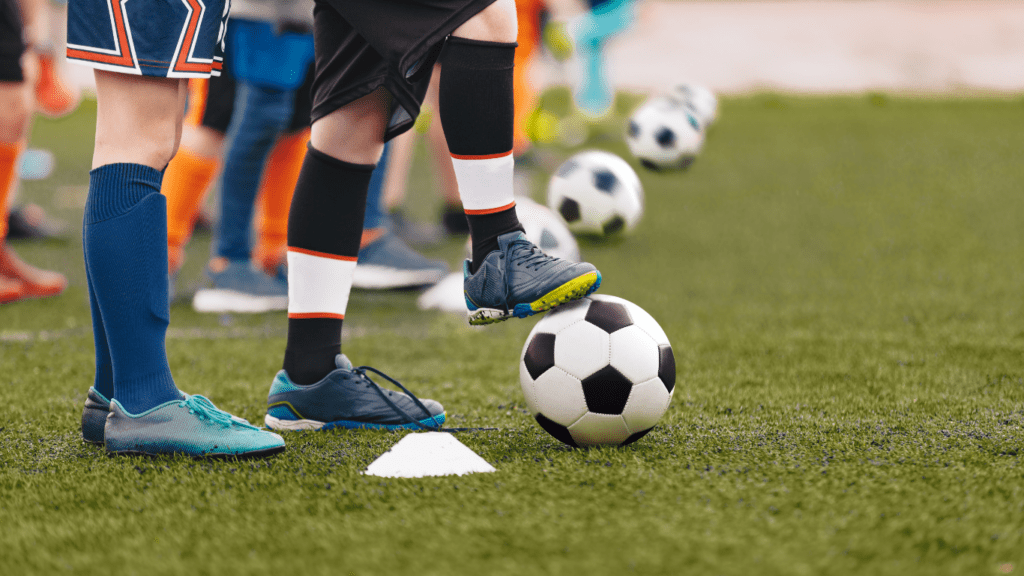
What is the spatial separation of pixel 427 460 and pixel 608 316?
18.4 inches

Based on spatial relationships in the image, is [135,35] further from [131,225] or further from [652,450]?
[652,450]

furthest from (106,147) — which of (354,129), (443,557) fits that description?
(443,557)

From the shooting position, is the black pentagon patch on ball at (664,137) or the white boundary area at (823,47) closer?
the black pentagon patch on ball at (664,137)

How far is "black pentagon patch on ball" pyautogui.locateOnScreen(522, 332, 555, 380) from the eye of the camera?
185 centimetres

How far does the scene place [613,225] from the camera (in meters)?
3.73

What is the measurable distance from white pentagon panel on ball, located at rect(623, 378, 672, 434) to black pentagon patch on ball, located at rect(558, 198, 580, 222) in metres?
1.89

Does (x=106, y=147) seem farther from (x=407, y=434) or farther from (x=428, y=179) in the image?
(x=428, y=179)

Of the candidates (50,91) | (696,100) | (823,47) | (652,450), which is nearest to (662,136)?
(696,100)

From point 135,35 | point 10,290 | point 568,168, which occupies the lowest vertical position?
point 10,290

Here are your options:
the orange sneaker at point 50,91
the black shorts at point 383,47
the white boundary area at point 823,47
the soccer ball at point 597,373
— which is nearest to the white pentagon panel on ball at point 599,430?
the soccer ball at point 597,373

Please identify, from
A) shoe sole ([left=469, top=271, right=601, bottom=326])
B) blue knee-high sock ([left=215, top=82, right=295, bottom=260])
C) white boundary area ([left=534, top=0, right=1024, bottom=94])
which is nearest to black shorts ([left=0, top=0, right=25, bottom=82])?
blue knee-high sock ([left=215, top=82, right=295, bottom=260])

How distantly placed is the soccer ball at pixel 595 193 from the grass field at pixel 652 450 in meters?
0.30

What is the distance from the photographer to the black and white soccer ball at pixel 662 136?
435 centimetres

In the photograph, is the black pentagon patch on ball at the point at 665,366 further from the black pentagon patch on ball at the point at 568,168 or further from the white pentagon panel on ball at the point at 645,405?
the black pentagon patch on ball at the point at 568,168
